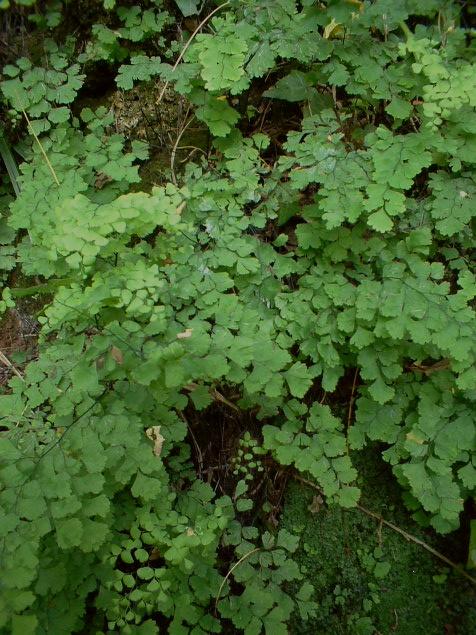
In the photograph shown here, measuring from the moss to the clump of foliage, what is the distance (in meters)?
0.15

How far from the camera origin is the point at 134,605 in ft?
6.88

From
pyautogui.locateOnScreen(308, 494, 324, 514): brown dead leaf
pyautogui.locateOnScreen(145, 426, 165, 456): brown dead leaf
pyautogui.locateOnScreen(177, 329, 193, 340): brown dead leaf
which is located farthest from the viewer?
pyautogui.locateOnScreen(308, 494, 324, 514): brown dead leaf

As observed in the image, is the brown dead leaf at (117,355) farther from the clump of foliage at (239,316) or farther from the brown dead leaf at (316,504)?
the brown dead leaf at (316,504)

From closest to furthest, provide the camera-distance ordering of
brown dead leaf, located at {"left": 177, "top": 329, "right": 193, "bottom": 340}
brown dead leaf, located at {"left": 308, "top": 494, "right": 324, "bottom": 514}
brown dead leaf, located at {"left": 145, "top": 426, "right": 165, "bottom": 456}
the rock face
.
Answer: brown dead leaf, located at {"left": 177, "top": 329, "right": 193, "bottom": 340}, brown dead leaf, located at {"left": 145, "top": 426, "right": 165, "bottom": 456}, brown dead leaf, located at {"left": 308, "top": 494, "right": 324, "bottom": 514}, the rock face

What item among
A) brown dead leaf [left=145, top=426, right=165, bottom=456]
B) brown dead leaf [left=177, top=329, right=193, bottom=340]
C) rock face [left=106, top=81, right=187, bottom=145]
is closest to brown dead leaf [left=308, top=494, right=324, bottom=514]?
brown dead leaf [left=145, top=426, right=165, bottom=456]

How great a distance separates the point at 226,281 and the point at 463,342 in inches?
38.0

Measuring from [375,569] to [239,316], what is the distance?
1413 mm

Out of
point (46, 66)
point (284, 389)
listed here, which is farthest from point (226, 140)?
point (284, 389)

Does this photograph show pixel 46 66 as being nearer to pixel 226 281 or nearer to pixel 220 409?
pixel 226 281

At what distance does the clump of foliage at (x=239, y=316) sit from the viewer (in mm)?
1893

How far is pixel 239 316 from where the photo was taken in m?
1.99

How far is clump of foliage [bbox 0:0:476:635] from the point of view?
189 centimetres

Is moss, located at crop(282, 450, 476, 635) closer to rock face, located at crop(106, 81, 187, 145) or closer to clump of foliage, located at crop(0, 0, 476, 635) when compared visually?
clump of foliage, located at crop(0, 0, 476, 635)

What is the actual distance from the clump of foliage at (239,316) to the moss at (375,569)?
0.15 metres
